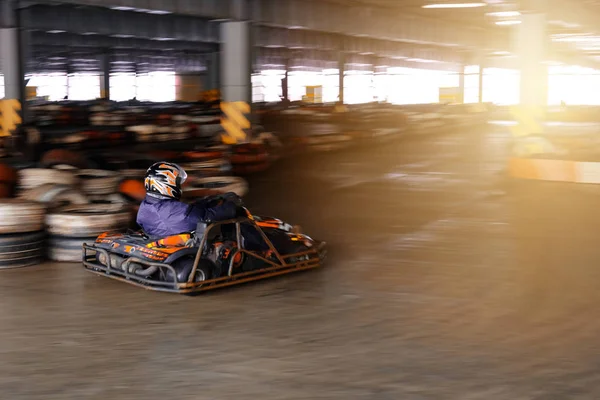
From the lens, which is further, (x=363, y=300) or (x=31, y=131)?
(x=31, y=131)

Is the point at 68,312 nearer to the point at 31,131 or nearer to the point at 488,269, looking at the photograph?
the point at 488,269

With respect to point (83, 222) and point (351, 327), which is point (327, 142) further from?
point (351, 327)

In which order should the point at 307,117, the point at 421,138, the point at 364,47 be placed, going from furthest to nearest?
the point at 364,47
the point at 421,138
the point at 307,117

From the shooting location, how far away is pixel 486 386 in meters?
4.25

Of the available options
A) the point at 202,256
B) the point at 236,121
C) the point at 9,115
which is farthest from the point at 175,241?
the point at 9,115

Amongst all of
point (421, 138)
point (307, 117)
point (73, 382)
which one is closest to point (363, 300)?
point (73, 382)

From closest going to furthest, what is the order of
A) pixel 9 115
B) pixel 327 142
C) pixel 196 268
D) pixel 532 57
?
pixel 196 268 < pixel 532 57 < pixel 9 115 < pixel 327 142

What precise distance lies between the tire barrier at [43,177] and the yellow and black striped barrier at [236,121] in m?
9.63

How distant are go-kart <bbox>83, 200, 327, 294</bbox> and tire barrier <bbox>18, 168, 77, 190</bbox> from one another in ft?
7.14

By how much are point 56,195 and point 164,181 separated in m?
2.10

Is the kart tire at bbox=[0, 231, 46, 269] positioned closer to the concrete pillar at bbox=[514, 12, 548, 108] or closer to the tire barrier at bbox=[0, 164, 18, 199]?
the tire barrier at bbox=[0, 164, 18, 199]

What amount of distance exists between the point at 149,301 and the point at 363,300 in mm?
1620

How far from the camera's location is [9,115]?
68.4 ft

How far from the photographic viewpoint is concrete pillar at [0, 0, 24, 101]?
20516 mm
